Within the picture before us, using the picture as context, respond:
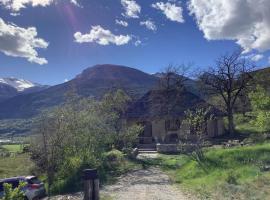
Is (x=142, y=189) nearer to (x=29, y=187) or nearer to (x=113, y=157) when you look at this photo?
(x=29, y=187)

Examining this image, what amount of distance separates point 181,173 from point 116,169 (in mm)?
6292

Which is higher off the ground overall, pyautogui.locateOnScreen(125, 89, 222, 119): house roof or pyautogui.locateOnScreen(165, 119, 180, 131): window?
pyautogui.locateOnScreen(125, 89, 222, 119): house roof

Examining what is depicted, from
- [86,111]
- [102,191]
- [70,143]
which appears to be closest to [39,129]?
[70,143]

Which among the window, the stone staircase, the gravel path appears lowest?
the gravel path

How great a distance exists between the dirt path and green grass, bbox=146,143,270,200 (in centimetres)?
73

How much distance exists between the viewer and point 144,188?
18.9 meters

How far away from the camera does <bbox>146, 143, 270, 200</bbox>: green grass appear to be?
14766 mm

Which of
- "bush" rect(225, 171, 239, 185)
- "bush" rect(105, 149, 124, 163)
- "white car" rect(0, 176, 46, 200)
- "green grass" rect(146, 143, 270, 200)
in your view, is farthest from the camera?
"bush" rect(105, 149, 124, 163)

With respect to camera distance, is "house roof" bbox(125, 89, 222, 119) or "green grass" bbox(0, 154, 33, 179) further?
"house roof" bbox(125, 89, 222, 119)

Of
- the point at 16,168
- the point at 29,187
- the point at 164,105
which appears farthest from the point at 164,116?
the point at 29,187

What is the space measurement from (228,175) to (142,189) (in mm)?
4283

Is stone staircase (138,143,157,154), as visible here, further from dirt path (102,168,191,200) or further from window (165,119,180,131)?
dirt path (102,168,191,200)

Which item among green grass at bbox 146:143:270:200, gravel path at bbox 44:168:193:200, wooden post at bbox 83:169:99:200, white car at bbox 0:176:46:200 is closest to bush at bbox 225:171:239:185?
green grass at bbox 146:143:270:200

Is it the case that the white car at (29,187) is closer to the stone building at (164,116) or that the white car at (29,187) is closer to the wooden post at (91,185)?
the wooden post at (91,185)
